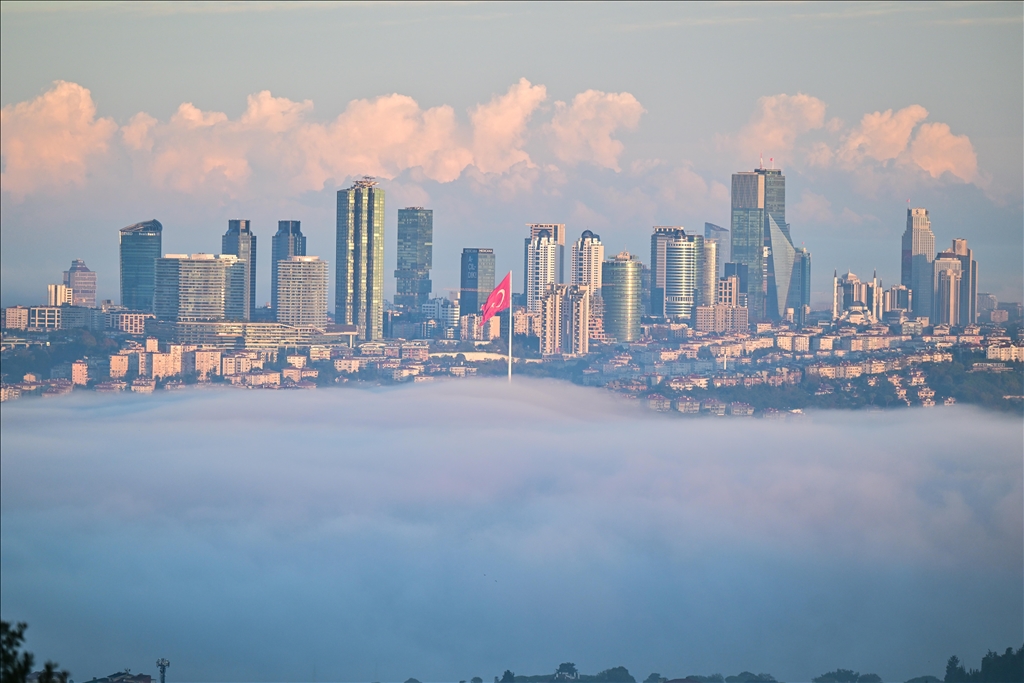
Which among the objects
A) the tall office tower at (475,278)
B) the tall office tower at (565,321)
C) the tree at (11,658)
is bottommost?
the tree at (11,658)

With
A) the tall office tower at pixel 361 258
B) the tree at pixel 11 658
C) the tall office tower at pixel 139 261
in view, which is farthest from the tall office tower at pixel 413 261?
the tree at pixel 11 658

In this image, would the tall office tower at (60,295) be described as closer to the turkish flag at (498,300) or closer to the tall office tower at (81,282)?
the tall office tower at (81,282)

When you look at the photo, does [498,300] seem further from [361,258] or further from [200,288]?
[200,288]

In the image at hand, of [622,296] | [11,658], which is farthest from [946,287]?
[11,658]

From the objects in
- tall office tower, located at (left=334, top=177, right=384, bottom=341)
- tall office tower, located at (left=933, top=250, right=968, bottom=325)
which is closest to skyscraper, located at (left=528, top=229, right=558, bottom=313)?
tall office tower, located at (left=334, top=177, right=384, bottom=341)

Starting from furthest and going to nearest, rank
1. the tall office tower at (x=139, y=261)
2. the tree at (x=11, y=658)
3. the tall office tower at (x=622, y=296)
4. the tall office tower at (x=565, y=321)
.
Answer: the tall office tower at (x=139, y=261) → the tall office tower at (x=622, y=296) → the tall office tower at (x=565, y=321) → the tree at (x=11, y=658)
